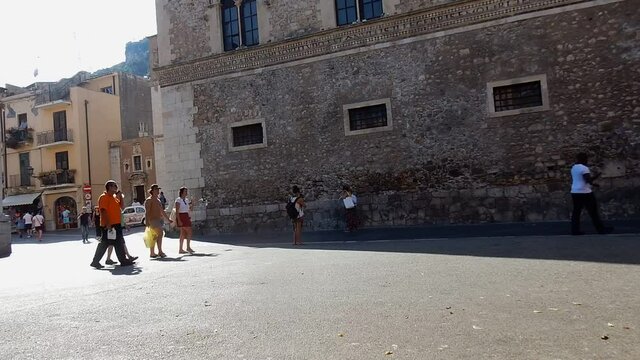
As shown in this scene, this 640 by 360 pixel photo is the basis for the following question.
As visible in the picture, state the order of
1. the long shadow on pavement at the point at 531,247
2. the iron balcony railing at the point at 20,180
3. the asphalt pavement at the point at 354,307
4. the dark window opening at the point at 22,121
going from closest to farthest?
1. the asphalt pavement at the point at 354,307
2. the long shadow on pavement at the point at 531,247
3. the iron balcony railing at the point at 20,180
4. the dark window opening at the point at 22,121

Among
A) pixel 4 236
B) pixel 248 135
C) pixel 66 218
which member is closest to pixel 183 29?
pixel 248 135

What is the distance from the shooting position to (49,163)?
37.7 meters

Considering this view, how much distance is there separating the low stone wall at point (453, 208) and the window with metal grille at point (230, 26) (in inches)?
226

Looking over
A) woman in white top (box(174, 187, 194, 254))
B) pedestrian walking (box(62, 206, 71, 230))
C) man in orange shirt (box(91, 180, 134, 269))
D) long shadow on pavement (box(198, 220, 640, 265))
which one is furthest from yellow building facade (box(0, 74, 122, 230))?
man in orange shirt (box(91, 180, 134, 269))

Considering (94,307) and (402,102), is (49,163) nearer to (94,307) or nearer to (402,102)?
(402,102)

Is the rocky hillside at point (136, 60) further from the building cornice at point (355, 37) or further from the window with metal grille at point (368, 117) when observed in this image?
the window with metal grille at point (368, 117)

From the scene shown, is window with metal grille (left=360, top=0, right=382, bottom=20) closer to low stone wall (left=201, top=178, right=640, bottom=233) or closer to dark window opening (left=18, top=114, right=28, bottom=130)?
low stone wall (left=201, top=178, right=640, bottom=233)

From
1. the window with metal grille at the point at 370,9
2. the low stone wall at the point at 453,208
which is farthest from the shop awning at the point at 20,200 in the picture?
the window with metal grille at the point at 370,9

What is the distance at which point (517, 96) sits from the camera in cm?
1333

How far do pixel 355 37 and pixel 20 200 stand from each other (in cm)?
3315

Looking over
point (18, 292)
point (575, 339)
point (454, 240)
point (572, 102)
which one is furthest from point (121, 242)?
point (572, 102)

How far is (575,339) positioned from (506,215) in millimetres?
9927

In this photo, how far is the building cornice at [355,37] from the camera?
13.4 m

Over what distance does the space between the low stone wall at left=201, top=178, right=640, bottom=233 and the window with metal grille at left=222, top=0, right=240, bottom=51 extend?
18.8ft
